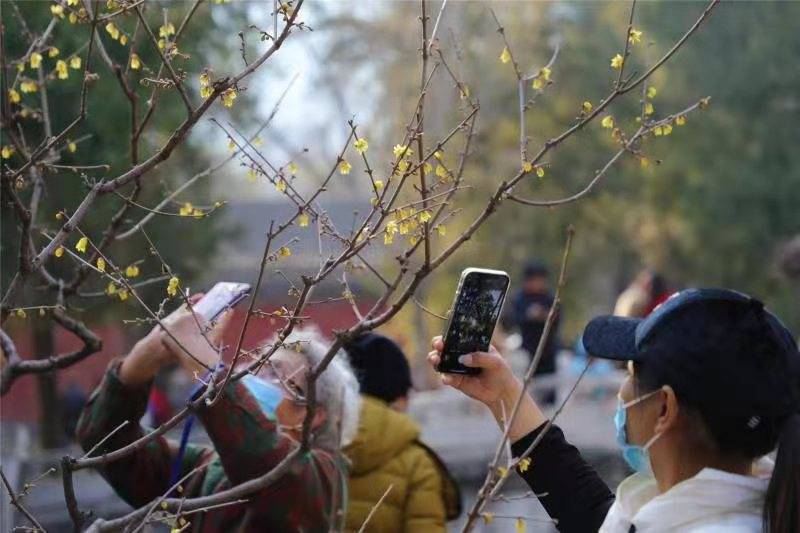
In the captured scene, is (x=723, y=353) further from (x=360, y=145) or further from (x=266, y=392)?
(x=266, y=392)

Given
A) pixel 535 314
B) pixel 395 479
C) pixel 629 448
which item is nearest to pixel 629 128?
pixel 535 314

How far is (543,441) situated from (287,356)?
127 centimetres

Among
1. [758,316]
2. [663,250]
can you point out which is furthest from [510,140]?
[758,316]

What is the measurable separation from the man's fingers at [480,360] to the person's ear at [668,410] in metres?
0.48

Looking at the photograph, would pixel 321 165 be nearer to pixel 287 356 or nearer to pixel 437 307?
pixel 437 307

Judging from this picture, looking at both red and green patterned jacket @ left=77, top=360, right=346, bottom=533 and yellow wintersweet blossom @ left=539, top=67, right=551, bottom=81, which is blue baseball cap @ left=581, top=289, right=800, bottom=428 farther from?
red and green patterned jacket @ left=77, top=360, right=346, bottom=533

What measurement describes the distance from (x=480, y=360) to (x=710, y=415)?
0.59 metres

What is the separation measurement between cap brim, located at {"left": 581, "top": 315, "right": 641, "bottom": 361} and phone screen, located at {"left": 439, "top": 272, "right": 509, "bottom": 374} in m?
0.26

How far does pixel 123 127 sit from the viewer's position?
901cm

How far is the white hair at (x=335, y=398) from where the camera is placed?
3.75 meters

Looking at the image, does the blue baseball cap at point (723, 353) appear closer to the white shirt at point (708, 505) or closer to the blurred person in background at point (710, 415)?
the blurred person in background at point (710, 415)

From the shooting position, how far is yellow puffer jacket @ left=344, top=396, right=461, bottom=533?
13.3 feet

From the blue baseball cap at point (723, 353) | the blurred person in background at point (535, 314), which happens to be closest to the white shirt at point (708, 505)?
the blue baseball cap at point (723, 353)

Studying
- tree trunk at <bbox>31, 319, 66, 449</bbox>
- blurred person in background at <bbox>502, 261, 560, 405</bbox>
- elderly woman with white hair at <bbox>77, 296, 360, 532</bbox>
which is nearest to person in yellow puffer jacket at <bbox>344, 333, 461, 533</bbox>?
elderly woman with white hair at <bbox>77, 296, 360, 532</bbox>
